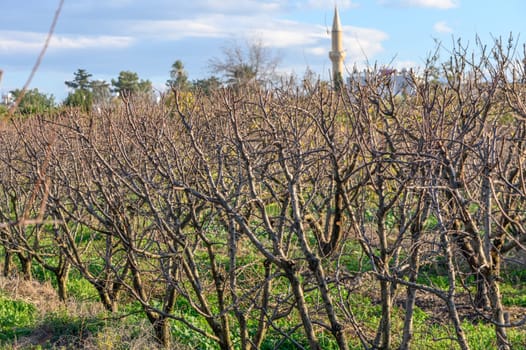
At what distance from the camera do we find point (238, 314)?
18.3 ft

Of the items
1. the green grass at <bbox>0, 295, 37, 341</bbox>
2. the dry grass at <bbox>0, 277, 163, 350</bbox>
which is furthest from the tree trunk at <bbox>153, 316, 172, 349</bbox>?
the green grass at <bbox>0, 295, 37, 341</bbox>

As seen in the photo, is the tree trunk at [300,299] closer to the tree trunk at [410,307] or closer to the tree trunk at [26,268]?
the tree trunk at [410,307]

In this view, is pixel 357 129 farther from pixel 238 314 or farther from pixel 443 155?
pixel 238 314

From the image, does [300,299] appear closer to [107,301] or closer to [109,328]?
[109,328]

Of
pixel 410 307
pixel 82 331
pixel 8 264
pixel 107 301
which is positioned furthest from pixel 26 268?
pixel 410 307

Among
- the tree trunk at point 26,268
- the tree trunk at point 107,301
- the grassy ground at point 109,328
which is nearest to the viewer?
the grassy ground at point 109,328

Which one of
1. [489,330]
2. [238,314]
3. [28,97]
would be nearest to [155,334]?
[238,314]

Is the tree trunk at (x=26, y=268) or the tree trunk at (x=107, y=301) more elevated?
the tree trunk at (x=107, y=301)

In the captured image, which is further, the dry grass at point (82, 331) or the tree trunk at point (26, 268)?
the tree trunk at point (26, 268)

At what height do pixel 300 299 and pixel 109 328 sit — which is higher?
pixel 300 299

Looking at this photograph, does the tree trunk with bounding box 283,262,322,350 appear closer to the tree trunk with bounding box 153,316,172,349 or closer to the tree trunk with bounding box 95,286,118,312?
the tree trunk with bounding box 153,316,172,349

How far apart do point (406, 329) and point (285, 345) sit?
3194mm

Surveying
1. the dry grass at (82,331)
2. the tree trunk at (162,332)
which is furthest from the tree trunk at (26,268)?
the tree trunk at (162,332)

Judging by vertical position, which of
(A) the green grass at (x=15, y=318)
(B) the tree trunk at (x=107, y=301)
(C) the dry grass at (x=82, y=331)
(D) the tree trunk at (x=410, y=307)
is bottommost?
(A) the green grass at (x=15, y=318)
